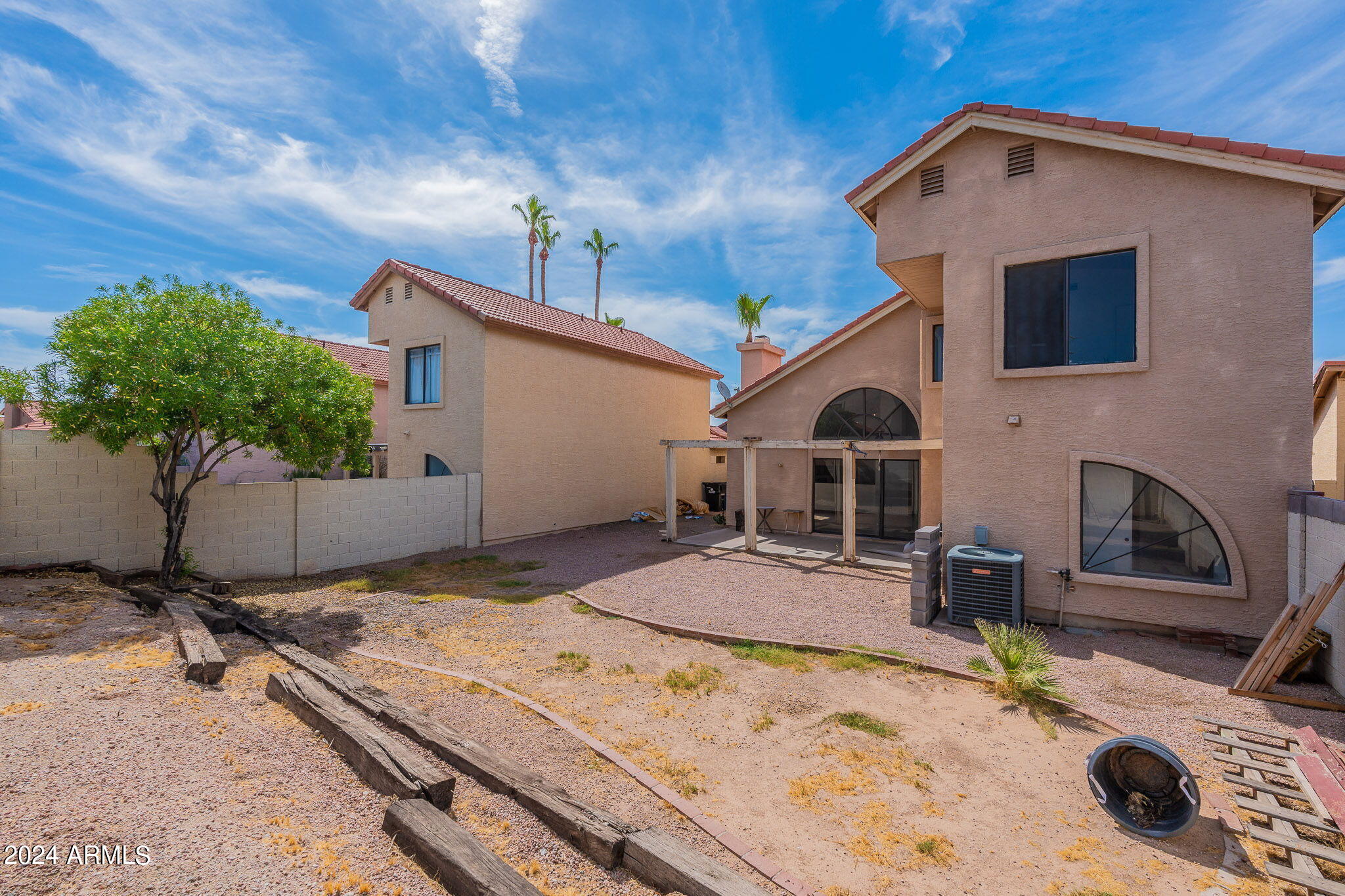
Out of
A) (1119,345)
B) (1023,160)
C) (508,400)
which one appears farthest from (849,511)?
(508,400)

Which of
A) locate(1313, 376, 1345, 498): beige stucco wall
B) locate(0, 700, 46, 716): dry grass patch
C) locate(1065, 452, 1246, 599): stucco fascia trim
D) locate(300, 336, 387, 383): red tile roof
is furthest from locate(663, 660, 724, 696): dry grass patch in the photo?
locate(300, 336, 387, 383): red tile roof

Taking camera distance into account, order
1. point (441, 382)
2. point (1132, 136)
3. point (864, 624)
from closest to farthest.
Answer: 1. point (1132, 136)
2. point (864, 624)
3. point (441, 382)

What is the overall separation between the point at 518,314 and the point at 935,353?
11.4m

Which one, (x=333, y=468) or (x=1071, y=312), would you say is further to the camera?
(x=333, y=468)

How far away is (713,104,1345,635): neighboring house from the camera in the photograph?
6.99 meters

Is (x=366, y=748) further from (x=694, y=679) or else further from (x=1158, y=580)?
(x=1158, y=580)

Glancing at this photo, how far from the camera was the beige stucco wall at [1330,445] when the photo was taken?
37.7ft

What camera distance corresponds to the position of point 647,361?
20.7 metres

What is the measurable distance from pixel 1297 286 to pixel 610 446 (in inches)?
613

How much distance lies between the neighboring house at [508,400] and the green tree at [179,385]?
190 inches

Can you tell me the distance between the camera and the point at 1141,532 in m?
7.75

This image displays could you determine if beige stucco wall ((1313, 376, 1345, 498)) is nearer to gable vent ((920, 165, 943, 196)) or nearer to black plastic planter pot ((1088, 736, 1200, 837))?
gable vent ((920, 165, 943, 196))

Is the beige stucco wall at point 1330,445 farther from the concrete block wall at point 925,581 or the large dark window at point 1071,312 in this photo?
the concrete block wall at point 925,581

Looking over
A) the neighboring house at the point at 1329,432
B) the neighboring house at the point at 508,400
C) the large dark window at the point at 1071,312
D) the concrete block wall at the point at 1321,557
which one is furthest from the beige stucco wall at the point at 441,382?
the neighboring house at the point at 1329,432
